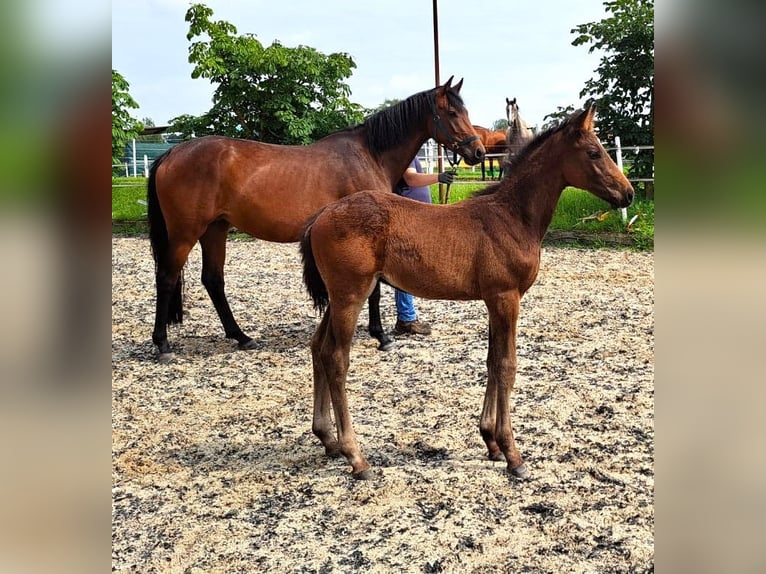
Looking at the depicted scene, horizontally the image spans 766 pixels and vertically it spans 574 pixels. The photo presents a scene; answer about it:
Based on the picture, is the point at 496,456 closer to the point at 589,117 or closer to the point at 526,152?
the point at 526,152

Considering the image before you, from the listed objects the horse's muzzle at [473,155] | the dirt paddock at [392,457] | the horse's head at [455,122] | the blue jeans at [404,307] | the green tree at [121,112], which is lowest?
the dirt paddock at [392,457]

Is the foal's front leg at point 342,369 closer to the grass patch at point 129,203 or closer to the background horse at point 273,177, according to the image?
the background horse at point 273,177

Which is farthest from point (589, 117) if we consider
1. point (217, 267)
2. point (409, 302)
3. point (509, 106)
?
point (509, 106)

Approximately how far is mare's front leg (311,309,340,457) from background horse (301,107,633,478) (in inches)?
4.2

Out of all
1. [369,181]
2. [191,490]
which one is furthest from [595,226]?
[191,490]

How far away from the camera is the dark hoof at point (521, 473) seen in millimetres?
3014

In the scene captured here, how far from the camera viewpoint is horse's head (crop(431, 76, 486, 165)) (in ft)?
17.1

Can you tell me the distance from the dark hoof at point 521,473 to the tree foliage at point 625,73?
10.2 metres

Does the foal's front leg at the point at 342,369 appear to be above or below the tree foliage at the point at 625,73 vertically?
below

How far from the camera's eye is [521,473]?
302cm

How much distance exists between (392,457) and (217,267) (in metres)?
3.07

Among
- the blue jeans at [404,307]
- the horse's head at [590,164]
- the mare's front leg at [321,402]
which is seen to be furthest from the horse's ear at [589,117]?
the blue jeans at [404,307]
